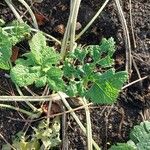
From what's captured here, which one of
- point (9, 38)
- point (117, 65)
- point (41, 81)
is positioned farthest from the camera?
point (117, 65)

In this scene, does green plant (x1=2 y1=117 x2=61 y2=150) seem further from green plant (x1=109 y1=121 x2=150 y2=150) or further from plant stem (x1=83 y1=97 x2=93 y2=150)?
green plant (x1=109 y1=121 x2=150 y2=150)

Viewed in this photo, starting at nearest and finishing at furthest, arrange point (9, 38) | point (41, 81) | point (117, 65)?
point (41, 81)
point (9, 38)
point (117, 65)

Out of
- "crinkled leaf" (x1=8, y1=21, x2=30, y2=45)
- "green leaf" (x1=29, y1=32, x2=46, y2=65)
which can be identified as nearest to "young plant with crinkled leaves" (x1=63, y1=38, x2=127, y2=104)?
"green leaf" (x1=29, y1=32, x2=46, y2=65)

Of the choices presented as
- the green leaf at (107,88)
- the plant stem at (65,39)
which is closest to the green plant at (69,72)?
the green leaf at (107,88)

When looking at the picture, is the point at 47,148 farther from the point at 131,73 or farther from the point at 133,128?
the point at 131,73

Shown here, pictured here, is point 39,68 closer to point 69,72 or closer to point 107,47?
point 69,72

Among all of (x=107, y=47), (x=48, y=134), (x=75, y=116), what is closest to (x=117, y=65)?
(x=107, y=47)
